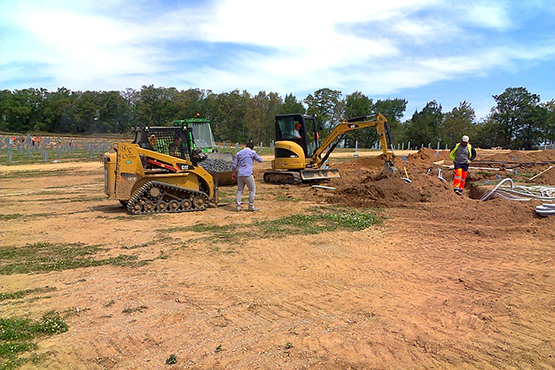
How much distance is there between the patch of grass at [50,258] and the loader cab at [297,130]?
10.2 m

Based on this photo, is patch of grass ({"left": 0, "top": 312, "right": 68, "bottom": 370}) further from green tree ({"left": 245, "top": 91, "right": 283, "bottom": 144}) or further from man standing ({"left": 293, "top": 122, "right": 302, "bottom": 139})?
green tree ({"left": 245, "top": 91, "right": 283, "bottom": 144})

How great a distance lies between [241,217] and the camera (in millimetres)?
10141

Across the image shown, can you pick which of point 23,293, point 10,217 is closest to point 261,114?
point 10,217

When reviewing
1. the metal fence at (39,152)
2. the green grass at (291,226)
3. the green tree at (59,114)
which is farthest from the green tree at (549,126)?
the green tree at (59,114)

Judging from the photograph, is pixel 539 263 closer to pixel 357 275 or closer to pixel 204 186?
pixel 357 275

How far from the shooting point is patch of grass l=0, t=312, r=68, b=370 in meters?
3.75

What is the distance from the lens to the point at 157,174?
10375mm

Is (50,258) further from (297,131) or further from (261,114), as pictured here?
(261,114)

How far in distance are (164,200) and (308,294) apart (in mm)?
6395

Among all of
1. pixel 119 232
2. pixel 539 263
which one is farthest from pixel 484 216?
pixel 119 232

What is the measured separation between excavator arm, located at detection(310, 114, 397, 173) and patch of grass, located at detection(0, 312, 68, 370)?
11.7 metres

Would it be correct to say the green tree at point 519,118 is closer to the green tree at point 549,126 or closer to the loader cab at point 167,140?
the green tree at point 549,126

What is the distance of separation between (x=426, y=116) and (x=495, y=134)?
1054 cm

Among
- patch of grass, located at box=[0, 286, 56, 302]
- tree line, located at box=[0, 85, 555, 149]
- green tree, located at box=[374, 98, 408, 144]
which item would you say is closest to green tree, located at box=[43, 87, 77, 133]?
tree line, located at box=[0, 85, 555, 149]
